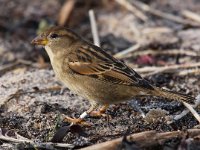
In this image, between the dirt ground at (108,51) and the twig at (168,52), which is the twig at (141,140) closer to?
the dirt ground at (108,51)

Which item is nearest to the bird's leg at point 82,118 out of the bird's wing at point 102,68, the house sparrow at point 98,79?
the house sparrow at point 98,79

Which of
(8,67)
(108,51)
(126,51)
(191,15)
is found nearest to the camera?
(8,67)

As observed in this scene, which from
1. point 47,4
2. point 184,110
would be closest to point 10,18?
point 47,4

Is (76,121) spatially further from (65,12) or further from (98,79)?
(65,12)

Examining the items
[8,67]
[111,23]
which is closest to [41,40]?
[8,67]

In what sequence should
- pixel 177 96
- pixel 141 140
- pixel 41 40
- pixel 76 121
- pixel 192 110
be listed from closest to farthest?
1. pixel 141 140
2. pixel 76 121
3. pixel 177 96
4. pixel 192 110
5. pixel 41 40

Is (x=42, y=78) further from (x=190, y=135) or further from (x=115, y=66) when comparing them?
(x=190, y=135)
